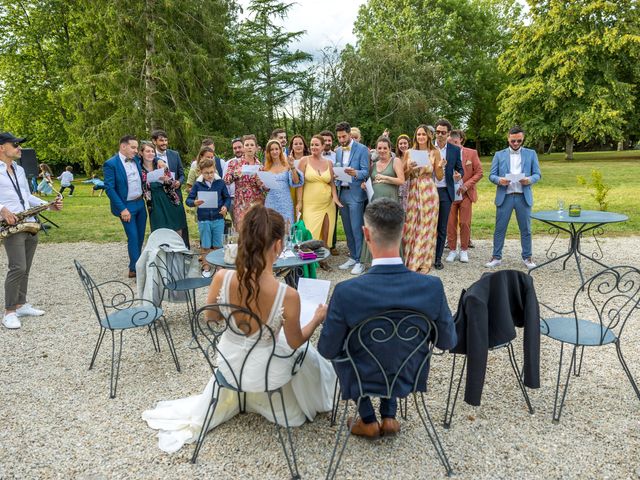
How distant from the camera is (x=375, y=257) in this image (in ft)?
8.04

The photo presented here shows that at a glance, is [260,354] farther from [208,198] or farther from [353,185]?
[353,185]

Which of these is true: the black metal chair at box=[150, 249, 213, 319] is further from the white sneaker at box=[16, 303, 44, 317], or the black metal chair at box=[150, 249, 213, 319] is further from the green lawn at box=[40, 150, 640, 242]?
the green lawn at box=[40, 150, 640, 242]

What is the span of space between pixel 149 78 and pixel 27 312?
1549 centimetres

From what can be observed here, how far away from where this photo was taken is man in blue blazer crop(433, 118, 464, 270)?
700 centimetres

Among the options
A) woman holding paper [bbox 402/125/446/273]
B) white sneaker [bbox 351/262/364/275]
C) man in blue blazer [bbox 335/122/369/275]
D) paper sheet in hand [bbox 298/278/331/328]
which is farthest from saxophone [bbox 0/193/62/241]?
woman holding paper [bbox 402/125/446/273]

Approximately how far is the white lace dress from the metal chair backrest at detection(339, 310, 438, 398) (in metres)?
0.52

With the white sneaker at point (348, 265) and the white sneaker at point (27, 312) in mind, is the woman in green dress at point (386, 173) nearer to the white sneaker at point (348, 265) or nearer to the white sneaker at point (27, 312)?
the white sneaker at point (348, 265)

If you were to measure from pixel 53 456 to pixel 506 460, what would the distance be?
112 inches

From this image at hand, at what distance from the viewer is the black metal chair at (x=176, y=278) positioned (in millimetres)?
4656

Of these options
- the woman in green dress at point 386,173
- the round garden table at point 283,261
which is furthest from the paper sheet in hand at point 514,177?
the round garden table at point 283,261

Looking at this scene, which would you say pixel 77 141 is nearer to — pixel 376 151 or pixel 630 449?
pixel 376 151

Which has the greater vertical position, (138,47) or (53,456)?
(138,47)

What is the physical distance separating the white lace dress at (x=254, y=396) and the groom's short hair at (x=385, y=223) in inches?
37.7

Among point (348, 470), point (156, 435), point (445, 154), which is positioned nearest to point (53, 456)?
point (156, 435)
